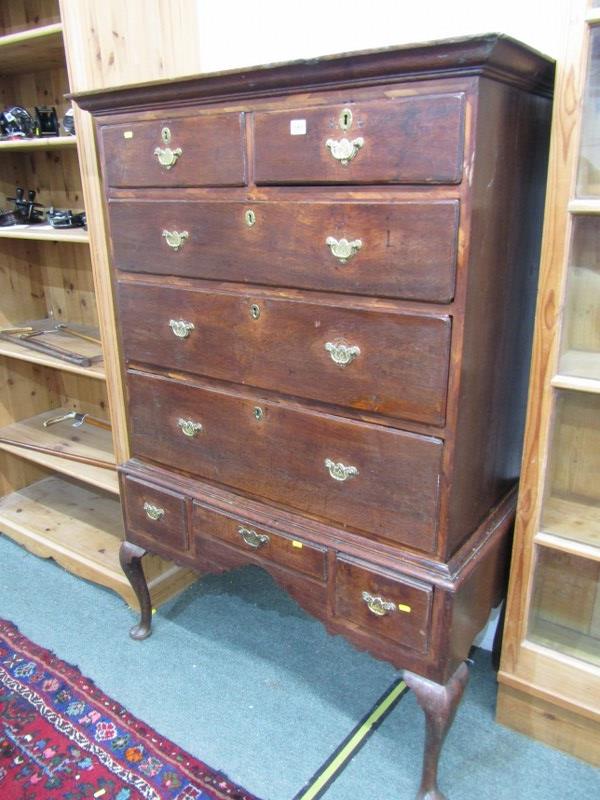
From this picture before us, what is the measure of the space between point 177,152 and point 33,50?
3.20 ft

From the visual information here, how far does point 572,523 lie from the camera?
1.47m

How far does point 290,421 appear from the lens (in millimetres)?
1409

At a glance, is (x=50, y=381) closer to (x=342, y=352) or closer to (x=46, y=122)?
(x=46, y=122)

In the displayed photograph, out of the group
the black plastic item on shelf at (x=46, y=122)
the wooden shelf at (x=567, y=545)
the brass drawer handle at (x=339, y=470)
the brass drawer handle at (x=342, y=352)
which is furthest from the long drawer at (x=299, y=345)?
the black plastic item on shelf at (x=46, y=122)

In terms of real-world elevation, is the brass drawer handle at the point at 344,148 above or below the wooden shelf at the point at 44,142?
below

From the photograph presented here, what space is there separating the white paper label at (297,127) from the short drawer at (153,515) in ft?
2.99

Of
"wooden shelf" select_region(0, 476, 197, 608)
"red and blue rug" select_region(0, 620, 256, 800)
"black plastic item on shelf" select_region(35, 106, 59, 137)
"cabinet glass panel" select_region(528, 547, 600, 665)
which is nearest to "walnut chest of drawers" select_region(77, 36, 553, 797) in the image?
"cabinet glass panel" select_region(528, 547, 600, 665)

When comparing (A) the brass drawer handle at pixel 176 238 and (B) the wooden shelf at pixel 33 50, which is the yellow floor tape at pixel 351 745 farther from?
(B) the wooden shelf at pixel 33 50

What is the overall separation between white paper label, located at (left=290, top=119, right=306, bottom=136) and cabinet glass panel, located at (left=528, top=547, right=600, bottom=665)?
1.07m

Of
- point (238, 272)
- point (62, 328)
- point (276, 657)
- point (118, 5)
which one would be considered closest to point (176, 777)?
point (276, 657)

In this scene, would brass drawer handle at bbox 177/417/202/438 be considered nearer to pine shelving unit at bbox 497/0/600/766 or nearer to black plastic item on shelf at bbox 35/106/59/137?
pine shelving unit at bbox 497/0/600/766

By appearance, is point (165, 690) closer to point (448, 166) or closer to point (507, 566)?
point (507, 566)

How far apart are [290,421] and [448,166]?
0.60 meters

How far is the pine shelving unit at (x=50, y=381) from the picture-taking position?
2.20m
